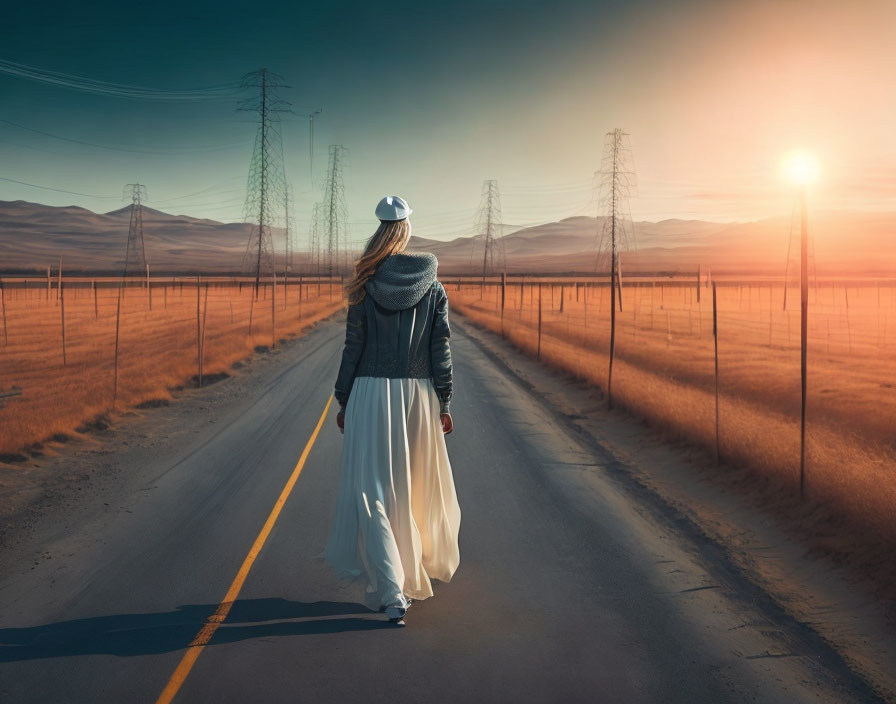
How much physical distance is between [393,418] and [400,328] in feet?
1.95

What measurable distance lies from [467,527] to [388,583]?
8.13 feet

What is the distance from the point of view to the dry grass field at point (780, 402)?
735 centimetres

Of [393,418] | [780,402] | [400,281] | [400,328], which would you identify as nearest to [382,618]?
[393,418]

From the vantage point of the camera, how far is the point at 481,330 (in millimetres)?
38500

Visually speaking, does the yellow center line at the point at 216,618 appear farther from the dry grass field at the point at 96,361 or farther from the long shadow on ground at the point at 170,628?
the dry grass field at the point at 96,361

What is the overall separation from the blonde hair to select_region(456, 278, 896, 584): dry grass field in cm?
443

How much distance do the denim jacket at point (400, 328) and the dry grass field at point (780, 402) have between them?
12.6 feet

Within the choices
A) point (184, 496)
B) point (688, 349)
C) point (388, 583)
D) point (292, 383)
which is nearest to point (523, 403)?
point (292, 383)

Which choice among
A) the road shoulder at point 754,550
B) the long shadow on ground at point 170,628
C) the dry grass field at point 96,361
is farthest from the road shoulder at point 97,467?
the road shoulder at point 754,550

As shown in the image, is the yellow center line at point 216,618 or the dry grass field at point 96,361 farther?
the dry grass field at point 96,361

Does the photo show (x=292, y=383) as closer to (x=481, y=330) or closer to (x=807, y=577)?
(x=807, y=577)

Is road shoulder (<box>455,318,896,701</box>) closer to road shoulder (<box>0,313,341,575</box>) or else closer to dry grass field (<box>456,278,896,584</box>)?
dry grass field (<box>456,278,896,584</box>)

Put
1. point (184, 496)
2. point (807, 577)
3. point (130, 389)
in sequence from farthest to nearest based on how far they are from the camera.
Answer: point (130, 389)
point (184, 496)
point (807, 577)

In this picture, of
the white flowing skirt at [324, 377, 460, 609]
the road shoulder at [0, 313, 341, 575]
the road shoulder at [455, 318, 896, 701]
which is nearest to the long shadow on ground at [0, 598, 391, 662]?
the white flowing skirt at [324, 377, 460, 609]
